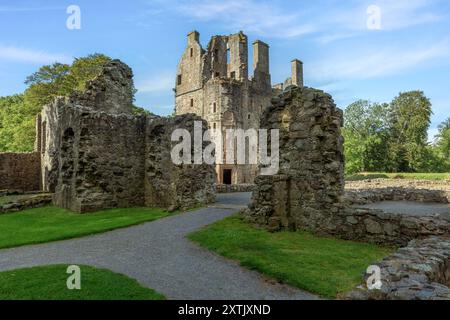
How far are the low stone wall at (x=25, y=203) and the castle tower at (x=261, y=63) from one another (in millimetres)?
35747

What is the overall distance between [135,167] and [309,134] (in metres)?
9.87

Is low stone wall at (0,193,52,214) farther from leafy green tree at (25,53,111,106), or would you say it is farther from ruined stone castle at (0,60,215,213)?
leafy green tree at (25,53,111,106)

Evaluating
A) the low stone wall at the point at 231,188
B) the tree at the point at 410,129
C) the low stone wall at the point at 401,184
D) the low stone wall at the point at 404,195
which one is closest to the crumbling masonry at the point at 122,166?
the low stone wall at the point at 231,188

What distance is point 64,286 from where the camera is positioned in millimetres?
5758

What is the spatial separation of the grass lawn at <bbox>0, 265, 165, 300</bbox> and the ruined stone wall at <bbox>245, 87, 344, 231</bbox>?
5.52 m

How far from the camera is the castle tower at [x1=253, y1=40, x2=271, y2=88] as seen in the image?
48406mm

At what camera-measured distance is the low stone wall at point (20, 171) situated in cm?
2419

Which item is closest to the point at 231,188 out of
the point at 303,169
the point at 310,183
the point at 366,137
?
the point at 303,169

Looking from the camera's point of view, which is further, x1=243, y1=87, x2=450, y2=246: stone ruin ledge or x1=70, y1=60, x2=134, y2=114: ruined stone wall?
x1=70, y1=60, x2=134, y2=114: ruined stone wall

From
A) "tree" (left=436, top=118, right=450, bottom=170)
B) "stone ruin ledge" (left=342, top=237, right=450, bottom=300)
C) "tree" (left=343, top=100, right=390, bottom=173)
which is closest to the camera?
"stone ruin ledge" (left=342, top=237, right=450, bottom=300)

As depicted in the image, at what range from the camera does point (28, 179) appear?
84.6 ft

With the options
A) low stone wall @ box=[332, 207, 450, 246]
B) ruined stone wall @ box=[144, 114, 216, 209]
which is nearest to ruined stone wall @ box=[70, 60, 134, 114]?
ruined stone wall @ box=[144, 114, 216, 209]

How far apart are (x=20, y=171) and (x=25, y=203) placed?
10732 mm
